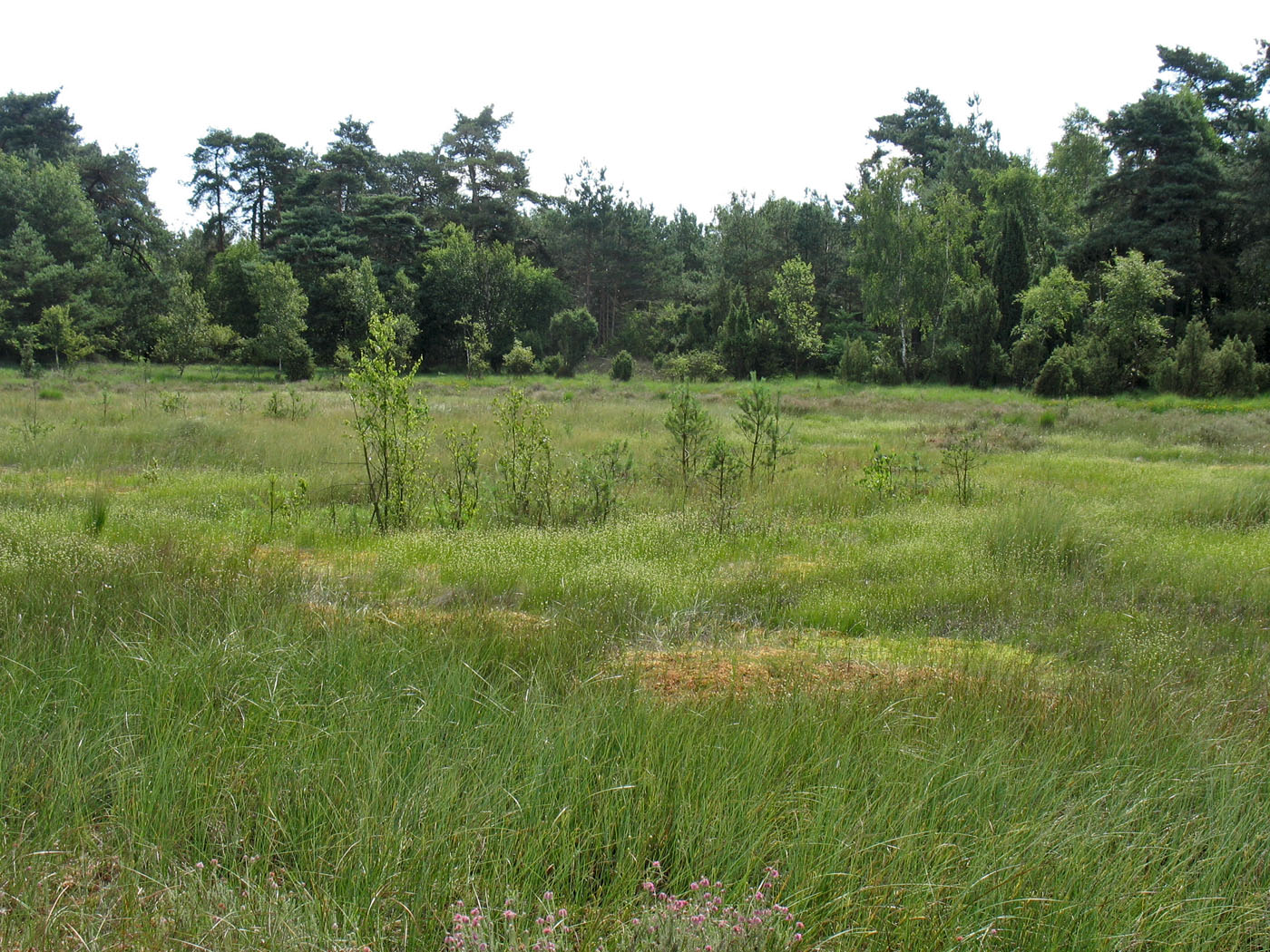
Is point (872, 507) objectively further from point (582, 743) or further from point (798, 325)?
point (798, 325)

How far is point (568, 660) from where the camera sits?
13.9 ft

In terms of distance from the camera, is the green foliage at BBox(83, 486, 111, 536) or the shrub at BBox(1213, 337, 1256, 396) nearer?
the green foliage at BBox(83, 486, 111, 536)

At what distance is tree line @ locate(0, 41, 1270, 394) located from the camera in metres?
35.5

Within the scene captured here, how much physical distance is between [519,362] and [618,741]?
41907mm

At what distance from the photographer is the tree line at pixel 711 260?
3547 cm

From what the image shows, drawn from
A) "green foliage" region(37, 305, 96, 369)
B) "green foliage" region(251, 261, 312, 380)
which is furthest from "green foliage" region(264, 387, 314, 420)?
"green foliage" region(37, 305, 96, 369)

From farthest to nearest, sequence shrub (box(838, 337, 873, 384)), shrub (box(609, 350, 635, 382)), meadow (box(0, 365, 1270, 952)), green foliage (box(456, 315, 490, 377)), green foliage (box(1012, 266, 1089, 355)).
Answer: green foliage (box(456, 315, 490, 377)), shrub (box(609, 350, 635, 382)), shrub (box(838, 337, 873, 384)), green foliage (box(1012, 266, 1089, 355)), meadow (box(0, 365, 1270, 952))

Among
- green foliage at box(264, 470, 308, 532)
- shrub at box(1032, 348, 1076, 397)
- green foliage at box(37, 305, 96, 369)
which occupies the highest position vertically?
green foliage at box(37, 305, 96, 369)

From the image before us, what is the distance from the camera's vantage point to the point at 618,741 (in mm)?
3047

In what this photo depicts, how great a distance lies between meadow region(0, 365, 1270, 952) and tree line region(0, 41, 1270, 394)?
94.0 feet

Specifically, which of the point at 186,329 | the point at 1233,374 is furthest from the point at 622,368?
the point at 1233,374

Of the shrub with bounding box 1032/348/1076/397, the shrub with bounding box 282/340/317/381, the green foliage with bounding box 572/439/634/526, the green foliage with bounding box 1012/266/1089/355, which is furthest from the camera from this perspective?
the shrub with bounding box 282/340/317/381

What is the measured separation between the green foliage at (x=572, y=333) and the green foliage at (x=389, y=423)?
39.9m

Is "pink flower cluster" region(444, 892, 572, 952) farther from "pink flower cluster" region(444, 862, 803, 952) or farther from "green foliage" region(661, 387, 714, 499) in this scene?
"green foliage" region(661, 387, 714, 499)
